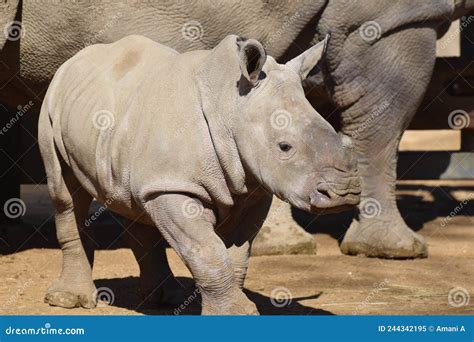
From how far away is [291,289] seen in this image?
7781mm

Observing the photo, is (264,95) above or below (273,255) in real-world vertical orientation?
above

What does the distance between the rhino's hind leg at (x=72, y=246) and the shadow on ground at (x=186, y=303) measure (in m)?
0.21

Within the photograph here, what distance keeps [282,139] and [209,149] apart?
0.42m

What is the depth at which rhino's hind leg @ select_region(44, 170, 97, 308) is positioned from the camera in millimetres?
7125

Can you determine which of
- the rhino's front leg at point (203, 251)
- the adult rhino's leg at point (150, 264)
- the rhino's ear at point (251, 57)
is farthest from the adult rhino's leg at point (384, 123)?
the rhino's front leg at point (203, 251)

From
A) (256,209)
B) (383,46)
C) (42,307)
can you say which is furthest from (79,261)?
(383,46)

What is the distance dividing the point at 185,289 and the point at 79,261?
2.30ft

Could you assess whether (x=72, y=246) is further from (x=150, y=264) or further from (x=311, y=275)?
(x=311, y=275)

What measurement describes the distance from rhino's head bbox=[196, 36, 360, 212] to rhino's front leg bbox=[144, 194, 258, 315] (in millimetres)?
309

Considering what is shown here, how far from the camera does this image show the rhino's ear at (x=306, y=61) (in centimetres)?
626

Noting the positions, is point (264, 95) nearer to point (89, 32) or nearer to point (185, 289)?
point (185, 289)

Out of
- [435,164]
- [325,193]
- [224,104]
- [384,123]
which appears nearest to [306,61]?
[224,104]

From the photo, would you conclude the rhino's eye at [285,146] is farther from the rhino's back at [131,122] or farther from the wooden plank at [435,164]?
the wooden plank at [435,164]

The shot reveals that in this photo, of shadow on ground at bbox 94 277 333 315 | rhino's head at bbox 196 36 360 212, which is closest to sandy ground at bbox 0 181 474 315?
→ shadow on ground at bbox 94 277 333 315
